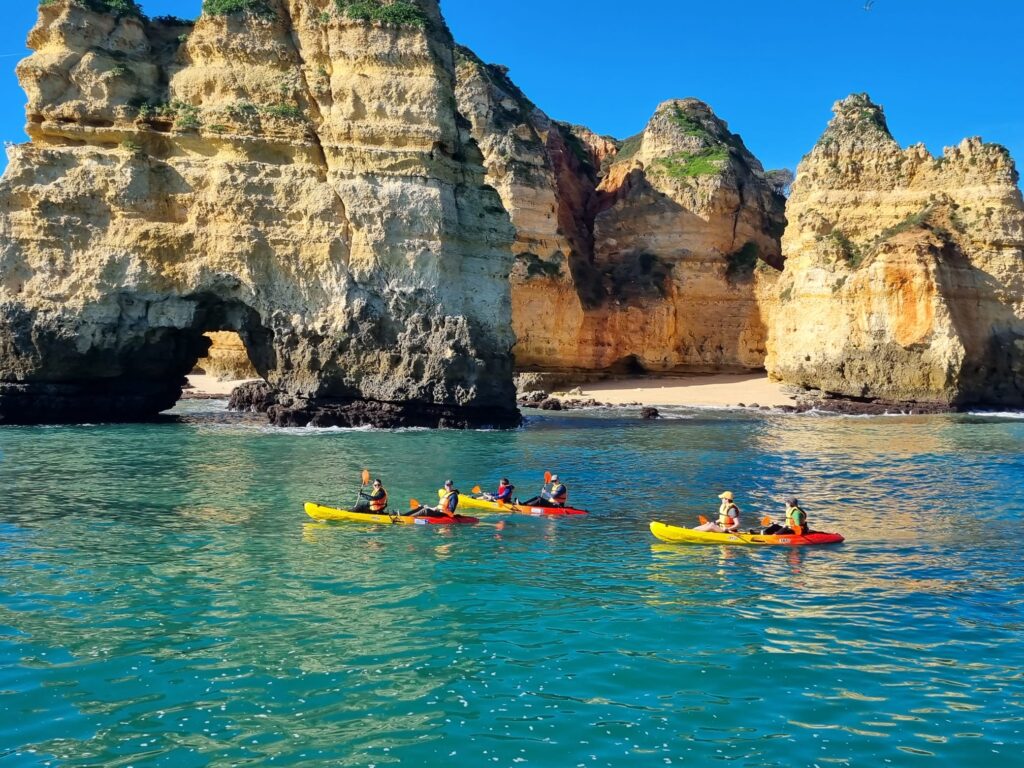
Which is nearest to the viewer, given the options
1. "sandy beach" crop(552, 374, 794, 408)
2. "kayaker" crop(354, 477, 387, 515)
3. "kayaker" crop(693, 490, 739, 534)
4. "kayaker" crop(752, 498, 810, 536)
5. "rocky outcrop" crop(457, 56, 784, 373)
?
"kayaker" crop(752, 498, 810, 536)

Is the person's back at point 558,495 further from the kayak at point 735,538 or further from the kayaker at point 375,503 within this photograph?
the kayaker at point 375,503

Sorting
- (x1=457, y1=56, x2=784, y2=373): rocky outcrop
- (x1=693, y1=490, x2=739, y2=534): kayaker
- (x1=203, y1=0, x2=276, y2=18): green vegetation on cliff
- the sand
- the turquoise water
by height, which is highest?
(x1=203, y1=0, x2=276, y2=18): green vegetation on cliff

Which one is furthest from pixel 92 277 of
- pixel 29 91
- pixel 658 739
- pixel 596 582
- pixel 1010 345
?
pixel 1010 345

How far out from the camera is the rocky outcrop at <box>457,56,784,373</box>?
175 feet

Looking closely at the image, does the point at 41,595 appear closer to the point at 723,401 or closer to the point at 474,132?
the point at 723,401

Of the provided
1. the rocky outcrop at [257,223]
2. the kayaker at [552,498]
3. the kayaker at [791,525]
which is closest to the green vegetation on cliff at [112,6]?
the rocky outcrop at [257,223]

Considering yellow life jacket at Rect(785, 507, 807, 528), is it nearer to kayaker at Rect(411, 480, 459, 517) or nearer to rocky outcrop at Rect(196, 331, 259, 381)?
kayaker at Rect(411, 480, 459, 517)

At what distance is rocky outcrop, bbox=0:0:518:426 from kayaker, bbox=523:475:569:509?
1453 centimetres

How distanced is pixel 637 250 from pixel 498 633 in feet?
165

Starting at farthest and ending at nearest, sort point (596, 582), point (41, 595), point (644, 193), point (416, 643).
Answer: point (644, 193) < point (596, 582) < point (41, 595) < point (416, 643)

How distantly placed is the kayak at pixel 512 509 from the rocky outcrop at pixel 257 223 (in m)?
13.8

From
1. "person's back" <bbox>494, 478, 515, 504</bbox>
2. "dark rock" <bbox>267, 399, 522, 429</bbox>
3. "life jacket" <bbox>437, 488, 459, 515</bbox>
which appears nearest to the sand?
"dark rock" <bbox>267, 399, 522, 429</bbox>

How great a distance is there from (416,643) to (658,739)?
10.5 feet

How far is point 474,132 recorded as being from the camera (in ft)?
176
